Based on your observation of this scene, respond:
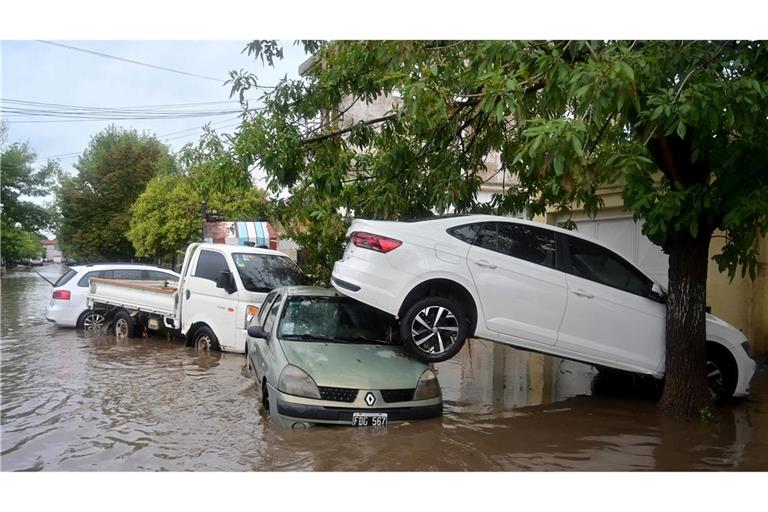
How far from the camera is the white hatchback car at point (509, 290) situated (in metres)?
6.28

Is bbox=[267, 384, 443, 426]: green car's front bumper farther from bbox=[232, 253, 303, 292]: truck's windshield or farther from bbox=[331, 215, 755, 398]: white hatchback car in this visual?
bbox=[232, 253, 303, 292]: truck's windshield

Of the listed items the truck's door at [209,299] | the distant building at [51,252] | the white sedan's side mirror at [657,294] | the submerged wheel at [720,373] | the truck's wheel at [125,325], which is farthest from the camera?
the distant building at [51,252]

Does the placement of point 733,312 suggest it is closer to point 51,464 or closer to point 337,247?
point 337,247

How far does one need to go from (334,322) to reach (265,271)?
4347mm

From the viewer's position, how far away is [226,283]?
1025 cm

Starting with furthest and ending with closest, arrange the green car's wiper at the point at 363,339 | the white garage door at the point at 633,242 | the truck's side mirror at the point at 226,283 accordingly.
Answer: the white garage door at the point at 633,242, the truck's side mirror at the point at 226,283, the green car's wiper at the point at 363,339

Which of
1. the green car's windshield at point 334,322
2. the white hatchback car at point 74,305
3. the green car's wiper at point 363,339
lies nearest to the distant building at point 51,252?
the white hatchback car at point 74,305

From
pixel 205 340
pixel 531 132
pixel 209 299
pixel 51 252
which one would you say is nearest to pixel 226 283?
pixel 209 299

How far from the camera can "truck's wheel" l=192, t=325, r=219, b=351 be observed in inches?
419

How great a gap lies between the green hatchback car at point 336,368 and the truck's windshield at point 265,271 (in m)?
3.47

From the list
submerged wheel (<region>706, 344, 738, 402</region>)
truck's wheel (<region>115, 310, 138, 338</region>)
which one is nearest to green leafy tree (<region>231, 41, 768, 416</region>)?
submerged wheel (<region>706, 344, 738, 402</region>)

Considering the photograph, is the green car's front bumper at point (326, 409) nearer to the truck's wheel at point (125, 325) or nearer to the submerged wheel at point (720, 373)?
the submerged wheel at point (720, 373)

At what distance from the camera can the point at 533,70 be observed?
5867 mm

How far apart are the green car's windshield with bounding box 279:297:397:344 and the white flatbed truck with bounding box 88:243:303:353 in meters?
3.47
